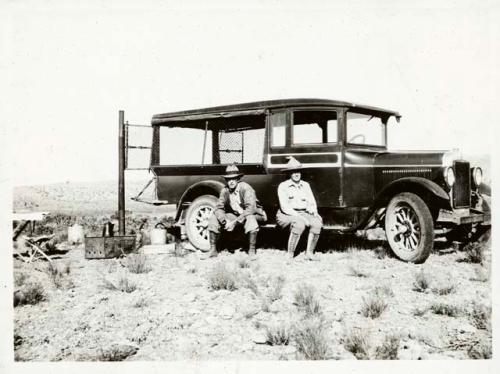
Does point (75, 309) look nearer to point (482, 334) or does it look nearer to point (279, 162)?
point (279, 162)

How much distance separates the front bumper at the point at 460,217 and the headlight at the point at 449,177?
13.6 inches

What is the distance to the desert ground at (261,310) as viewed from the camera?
162 inches

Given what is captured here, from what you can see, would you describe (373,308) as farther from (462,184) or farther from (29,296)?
(29,296)

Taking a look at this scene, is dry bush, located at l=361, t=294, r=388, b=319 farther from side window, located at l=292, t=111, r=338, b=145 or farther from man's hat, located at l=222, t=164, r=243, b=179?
man's hat, located at l=222, t=164, r=243, b=179

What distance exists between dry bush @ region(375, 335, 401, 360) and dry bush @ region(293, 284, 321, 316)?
0.69m

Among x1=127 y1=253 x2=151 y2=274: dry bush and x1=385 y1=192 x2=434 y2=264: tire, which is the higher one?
x1=385 y1=192 x2=434 y2=264: tire

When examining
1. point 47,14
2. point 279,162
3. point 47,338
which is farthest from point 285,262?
point 47,14

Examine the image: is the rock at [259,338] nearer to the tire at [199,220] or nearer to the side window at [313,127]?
the side window at [313,127]

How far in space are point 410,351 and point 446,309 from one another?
0.76m

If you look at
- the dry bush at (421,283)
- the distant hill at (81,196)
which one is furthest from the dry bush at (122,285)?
the distant hill at (81,196)

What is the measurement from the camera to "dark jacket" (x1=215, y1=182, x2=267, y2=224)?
674cm

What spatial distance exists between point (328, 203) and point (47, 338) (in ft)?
12.2

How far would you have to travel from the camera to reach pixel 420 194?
615 cm

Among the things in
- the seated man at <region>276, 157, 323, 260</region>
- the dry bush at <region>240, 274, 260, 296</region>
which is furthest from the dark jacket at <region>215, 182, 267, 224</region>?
the dry bush at <region>240, 274, 260, 296</region>
